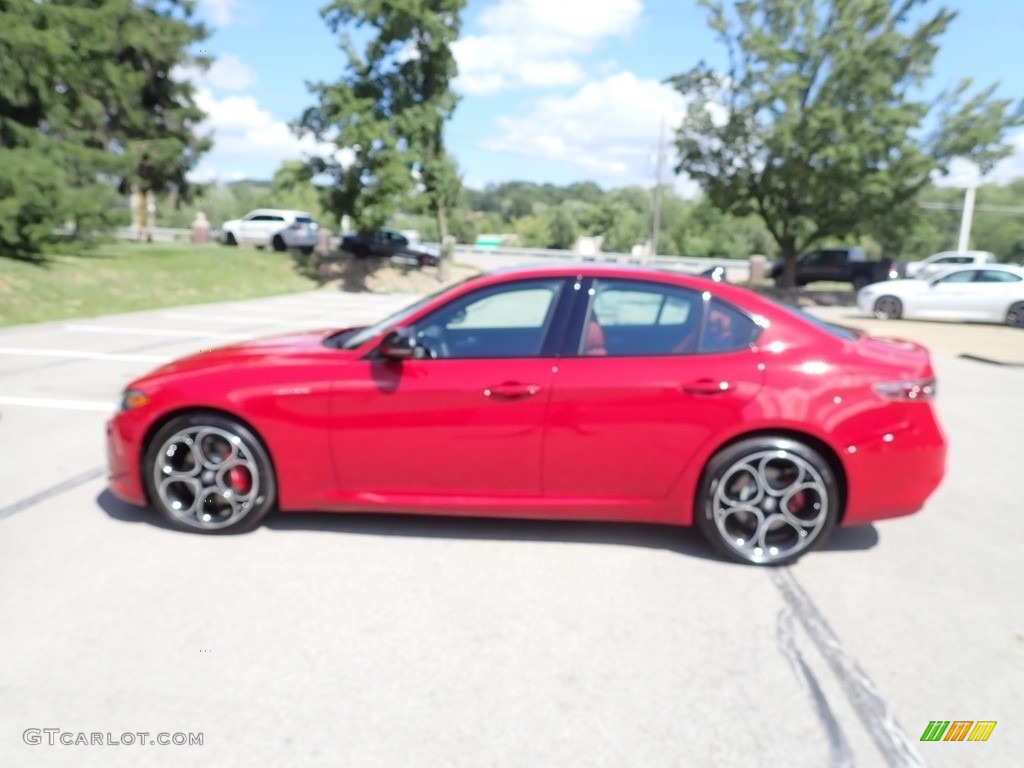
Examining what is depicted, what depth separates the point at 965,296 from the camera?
19.5m

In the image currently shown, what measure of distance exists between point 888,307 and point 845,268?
1350 cm

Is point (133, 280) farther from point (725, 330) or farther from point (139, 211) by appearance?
point (139, 211)

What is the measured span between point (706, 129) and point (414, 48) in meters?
11.2

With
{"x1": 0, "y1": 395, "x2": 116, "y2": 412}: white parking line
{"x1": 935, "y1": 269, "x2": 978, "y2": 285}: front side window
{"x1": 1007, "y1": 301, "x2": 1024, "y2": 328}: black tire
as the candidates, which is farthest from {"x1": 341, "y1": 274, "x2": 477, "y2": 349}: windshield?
{"x1": 1007, "y1": 301, "x2": 1024, "y2": 328}: black tire

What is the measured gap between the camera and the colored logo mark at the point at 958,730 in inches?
110

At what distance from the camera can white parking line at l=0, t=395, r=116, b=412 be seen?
299 inches

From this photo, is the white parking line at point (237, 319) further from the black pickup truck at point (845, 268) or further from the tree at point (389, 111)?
the black pickup truck at point (845, 268)

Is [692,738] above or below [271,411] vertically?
below

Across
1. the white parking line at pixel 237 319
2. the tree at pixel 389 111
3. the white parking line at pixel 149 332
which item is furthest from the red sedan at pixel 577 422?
the tree at pixel 389 111

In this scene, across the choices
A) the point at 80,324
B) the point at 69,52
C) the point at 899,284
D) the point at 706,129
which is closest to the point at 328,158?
the point at 69,52

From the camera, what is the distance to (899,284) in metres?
20.3

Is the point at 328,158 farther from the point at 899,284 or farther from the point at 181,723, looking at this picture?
the point at 181,723

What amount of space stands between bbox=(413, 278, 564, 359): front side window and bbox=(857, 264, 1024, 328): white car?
59.6 feet

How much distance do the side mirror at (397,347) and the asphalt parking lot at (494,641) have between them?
1.01 m
